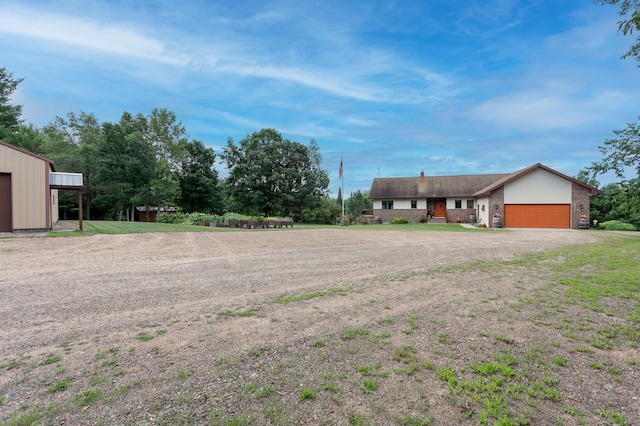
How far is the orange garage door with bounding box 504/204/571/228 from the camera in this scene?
963 inches

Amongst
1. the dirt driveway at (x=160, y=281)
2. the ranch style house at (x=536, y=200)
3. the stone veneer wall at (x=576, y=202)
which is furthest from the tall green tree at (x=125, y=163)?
the stone veneer wall at (x=576, y=202)

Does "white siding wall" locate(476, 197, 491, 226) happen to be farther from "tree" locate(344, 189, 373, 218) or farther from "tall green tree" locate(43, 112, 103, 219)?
"tall green tree" locate(43, 112, 103, 219)

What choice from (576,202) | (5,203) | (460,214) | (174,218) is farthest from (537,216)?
(5,203)

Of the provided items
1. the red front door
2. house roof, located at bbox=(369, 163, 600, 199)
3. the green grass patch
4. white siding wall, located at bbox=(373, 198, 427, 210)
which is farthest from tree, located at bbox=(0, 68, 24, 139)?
the red front door

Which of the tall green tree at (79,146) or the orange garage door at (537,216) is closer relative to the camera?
the orange garage door at (537,216)

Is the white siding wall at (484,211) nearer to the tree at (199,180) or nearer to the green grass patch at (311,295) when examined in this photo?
the green grass patch at (311,295)

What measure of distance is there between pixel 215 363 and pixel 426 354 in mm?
2080

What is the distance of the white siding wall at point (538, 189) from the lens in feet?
79.9

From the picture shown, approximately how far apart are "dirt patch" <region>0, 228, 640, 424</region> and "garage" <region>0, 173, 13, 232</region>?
1067 centimetres

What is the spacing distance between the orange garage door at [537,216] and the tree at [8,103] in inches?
Answer: 1722

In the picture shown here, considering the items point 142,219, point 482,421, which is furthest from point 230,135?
point 482,421

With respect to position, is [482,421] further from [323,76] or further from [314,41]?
[323,76]

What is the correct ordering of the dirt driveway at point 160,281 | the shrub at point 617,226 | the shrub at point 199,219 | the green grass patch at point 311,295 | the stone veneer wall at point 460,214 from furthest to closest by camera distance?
1. the stone veneer wall at point 460,214
2. the shrub at point 199,219
3. the shrub at point 617,226
4. the green grass patch at point 311,295
5. the dirt driveway at point 160,281

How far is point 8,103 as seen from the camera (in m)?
31.1
